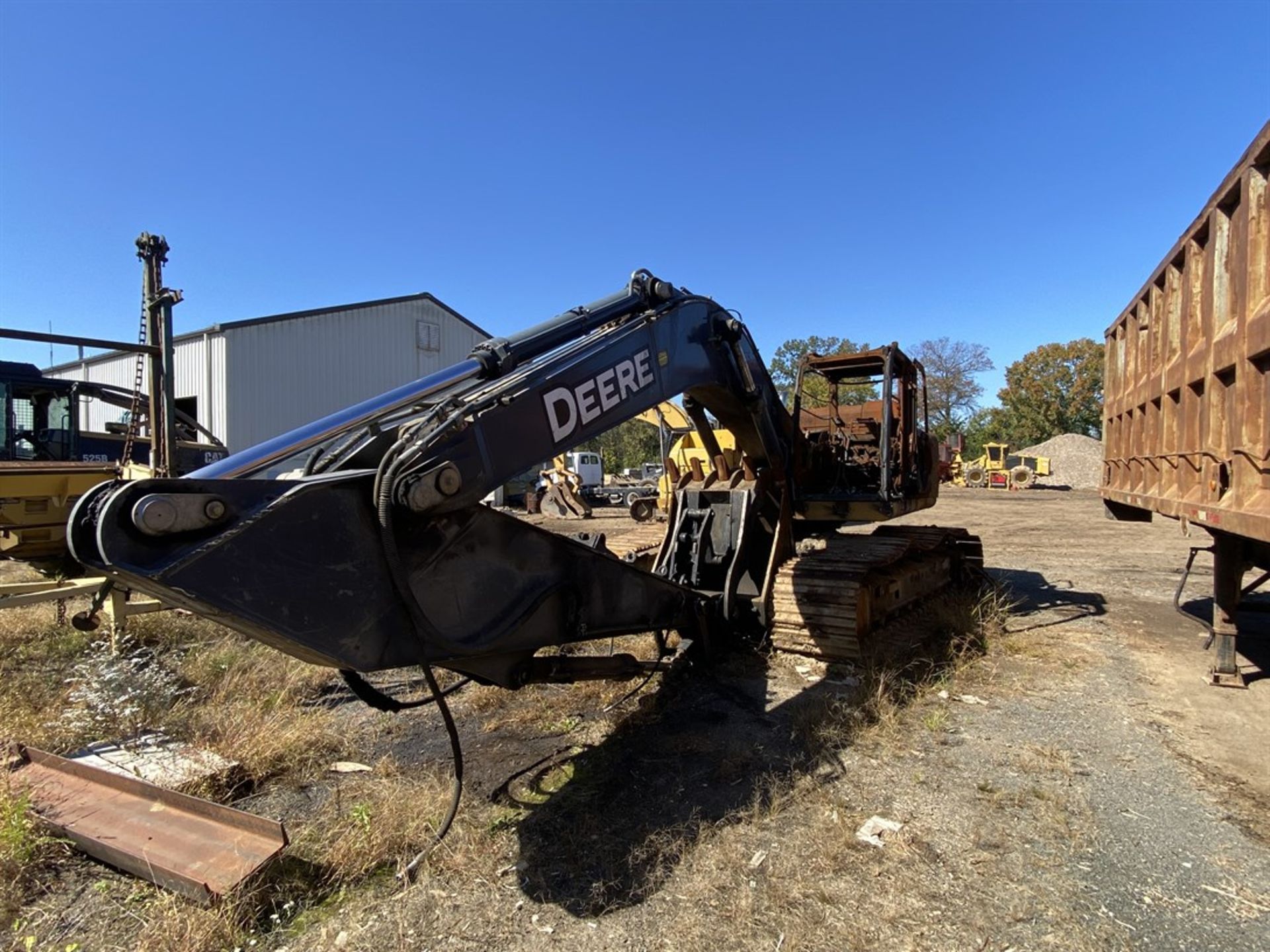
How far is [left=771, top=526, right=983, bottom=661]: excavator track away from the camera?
18.8ft

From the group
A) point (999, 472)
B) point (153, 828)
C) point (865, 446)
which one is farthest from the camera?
point (999, 472)

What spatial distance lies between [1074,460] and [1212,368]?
1927 inches

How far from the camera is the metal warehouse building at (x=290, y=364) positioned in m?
21.6

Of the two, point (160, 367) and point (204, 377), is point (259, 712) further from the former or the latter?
point (204, 377)

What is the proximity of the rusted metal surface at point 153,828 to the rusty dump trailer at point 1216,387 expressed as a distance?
15.3 feet

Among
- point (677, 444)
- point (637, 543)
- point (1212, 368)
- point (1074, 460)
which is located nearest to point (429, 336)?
point (677, 444)

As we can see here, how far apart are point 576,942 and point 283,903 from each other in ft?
3.83

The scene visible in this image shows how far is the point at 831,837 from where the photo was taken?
10.9 feet

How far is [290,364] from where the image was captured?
23.1m

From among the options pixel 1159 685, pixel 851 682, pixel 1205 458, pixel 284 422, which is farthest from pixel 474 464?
pixel 284 422

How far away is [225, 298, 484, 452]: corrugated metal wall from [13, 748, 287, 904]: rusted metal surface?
64.1 ft

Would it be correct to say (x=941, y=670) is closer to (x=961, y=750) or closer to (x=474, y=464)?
(x=961, y=750)

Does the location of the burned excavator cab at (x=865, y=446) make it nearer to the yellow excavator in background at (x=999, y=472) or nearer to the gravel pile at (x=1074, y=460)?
the yellow excavator in background at (x=999, y=472)

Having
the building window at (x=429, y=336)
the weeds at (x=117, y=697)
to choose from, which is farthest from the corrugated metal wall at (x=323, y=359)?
the weeds at (x=117, y=697)
